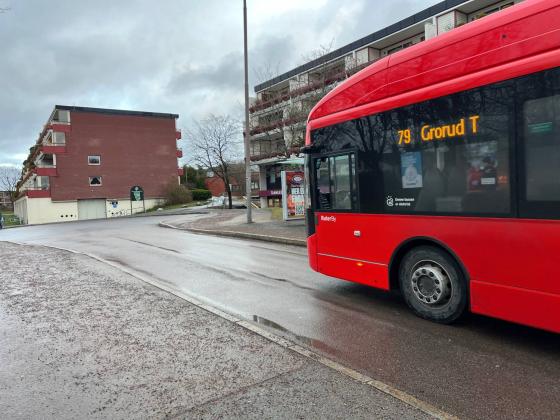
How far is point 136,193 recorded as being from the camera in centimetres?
5597

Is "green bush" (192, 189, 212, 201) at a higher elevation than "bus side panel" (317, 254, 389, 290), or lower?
higher

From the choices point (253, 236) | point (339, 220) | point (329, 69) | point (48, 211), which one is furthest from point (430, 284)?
point (48, 211)

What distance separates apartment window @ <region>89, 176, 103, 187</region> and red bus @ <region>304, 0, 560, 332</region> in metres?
53.7

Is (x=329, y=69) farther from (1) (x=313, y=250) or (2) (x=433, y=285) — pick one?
(2) (x=433, y=285)

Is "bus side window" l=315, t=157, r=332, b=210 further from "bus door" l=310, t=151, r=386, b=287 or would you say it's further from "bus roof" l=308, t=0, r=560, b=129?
"bus roof" l=308, t=0, r=560, b=129

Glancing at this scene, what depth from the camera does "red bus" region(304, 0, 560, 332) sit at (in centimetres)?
396

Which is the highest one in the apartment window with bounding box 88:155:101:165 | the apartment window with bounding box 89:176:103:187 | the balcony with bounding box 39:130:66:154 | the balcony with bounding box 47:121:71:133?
the balcony with bounding box 47:121:71:133

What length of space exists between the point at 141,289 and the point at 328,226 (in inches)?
135

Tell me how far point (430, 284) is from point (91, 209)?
55215 millimetres

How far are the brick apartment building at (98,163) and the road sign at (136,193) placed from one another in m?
0.77

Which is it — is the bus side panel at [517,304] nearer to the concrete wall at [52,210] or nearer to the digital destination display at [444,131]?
the digital destination display at [444,131]

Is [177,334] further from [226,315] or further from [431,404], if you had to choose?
[431,404]

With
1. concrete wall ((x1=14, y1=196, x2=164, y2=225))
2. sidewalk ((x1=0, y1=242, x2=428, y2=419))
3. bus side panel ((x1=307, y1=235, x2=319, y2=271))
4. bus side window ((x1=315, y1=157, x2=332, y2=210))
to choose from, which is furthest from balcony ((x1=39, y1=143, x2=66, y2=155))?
bus side window ((x1=315, y1=157, x2=332, y2=210))

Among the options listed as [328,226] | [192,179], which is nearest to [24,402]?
[328,226]
